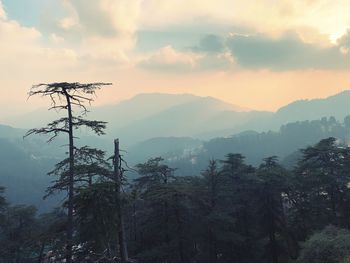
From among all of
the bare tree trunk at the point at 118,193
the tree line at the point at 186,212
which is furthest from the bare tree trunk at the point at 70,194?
the bare tree trunk at the point at 118,193

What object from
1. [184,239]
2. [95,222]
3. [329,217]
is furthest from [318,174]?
[95,222]

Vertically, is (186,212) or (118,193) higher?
(118,193)

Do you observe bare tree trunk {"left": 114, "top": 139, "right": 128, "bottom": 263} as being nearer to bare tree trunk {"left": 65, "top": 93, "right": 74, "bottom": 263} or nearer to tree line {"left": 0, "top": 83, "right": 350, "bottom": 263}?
tree line {"left": 0, "top": 83, "right": 350, "bottom": 263}

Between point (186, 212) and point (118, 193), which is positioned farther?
point (186, 212)

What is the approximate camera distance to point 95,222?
1620 centimetres

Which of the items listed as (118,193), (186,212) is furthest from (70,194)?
(186,212)

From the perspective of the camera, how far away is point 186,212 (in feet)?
90.3

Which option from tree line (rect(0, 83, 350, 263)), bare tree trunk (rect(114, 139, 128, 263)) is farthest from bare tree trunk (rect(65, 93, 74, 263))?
bare tree trunk (rect(114, 139, 128, 263))

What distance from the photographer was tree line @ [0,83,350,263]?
17.1 m

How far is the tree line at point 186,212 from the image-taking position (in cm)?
1706

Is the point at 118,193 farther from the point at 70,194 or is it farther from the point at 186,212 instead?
the point at 186,212

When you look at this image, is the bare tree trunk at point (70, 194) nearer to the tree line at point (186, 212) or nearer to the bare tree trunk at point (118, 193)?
the tree line at point (186, 212)

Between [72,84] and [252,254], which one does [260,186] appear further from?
[72,84]

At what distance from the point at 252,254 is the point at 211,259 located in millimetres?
5177
